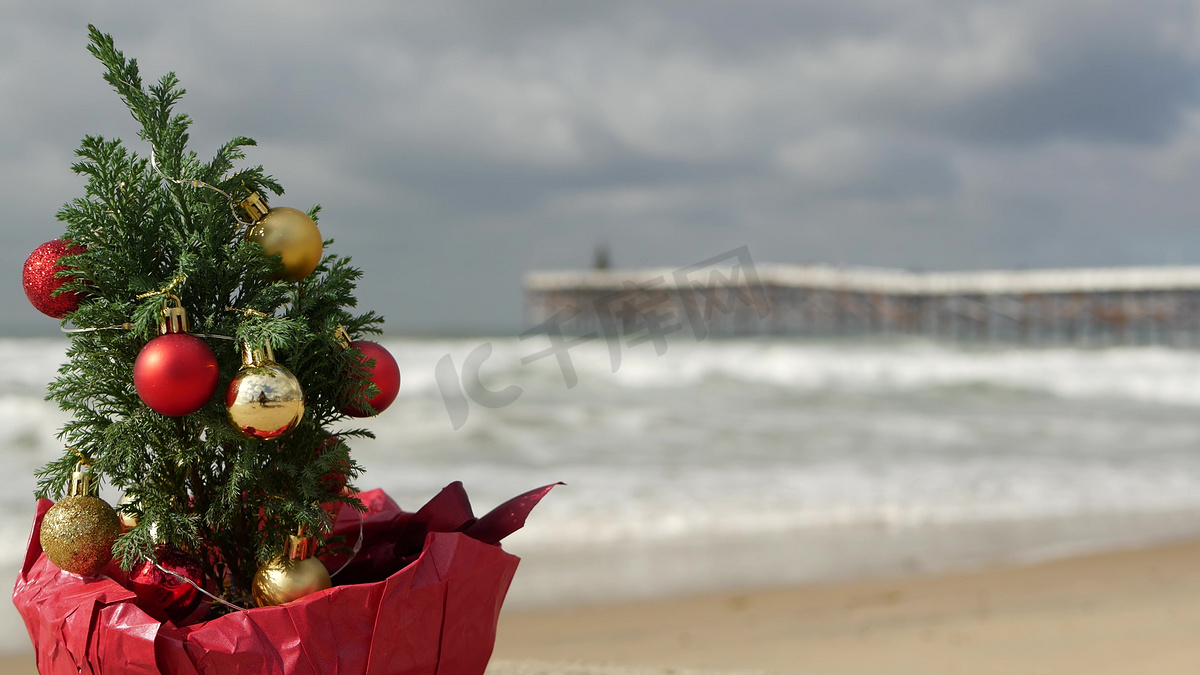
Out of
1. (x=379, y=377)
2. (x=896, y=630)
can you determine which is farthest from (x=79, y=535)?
(x=896, y=630)

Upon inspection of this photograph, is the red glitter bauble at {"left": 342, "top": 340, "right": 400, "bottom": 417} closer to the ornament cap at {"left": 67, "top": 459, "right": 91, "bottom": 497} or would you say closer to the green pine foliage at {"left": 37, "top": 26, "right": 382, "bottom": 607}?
the green pine foliage at {"left": 37, "top": 26, "right": 382, "bottom": 607}

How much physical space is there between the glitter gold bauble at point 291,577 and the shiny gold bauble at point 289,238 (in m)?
0.34

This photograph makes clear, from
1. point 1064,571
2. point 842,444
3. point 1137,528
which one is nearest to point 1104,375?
point 842,444

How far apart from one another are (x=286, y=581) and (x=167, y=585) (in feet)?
0.56

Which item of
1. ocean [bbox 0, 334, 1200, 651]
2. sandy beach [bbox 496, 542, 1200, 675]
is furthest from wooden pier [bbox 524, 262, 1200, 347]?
sandy beach [bbox 496, 542, 1200, 675]

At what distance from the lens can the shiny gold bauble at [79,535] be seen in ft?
3.14

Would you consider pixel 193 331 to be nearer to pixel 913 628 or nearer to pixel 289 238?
pixel 289 238

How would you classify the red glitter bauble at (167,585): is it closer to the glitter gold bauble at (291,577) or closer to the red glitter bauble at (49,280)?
the glitter gold bauble at (291,577)

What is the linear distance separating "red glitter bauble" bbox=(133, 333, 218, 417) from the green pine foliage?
1.9 inches

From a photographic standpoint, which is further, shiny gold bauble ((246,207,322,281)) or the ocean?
the ocean

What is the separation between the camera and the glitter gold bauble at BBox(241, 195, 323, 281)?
1.01 metres

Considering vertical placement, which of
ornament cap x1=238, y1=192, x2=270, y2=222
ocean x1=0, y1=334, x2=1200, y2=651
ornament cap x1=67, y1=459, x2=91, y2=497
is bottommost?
ocean x1=0, y1=334, x2=1200, y2=651

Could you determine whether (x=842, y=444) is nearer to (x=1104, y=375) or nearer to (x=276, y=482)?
(x=276, y=482)

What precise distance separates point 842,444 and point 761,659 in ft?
10.7
